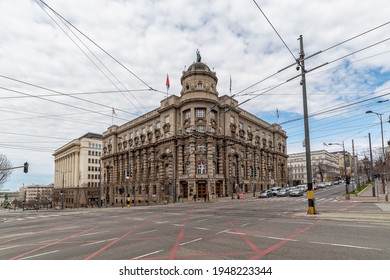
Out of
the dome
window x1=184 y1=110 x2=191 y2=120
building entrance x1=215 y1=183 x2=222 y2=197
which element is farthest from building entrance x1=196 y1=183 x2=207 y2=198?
the dome

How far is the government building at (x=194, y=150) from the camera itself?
50.6 meters

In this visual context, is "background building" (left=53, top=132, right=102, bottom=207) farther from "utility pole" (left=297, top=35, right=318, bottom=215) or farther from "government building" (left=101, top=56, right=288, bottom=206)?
"utility pole" (left=297, top=35, right=318, bottom=215)

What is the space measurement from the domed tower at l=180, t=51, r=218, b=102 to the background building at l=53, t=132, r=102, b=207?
59.8 metres

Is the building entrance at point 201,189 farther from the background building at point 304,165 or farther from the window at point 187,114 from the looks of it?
the background building at point 304,165

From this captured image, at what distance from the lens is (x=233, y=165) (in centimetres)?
5866

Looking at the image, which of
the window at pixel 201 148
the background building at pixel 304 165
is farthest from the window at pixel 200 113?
the background building at pixel 304 165

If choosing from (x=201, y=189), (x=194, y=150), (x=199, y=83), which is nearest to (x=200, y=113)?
(x=199, y=83)

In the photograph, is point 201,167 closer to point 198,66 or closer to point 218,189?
point 218,189

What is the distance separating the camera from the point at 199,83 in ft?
175

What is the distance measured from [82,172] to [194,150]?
65334 mm

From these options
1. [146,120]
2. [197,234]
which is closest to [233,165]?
[146,120]

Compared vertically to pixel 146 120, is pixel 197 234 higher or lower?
lower

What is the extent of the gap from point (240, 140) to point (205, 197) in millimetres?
19892
